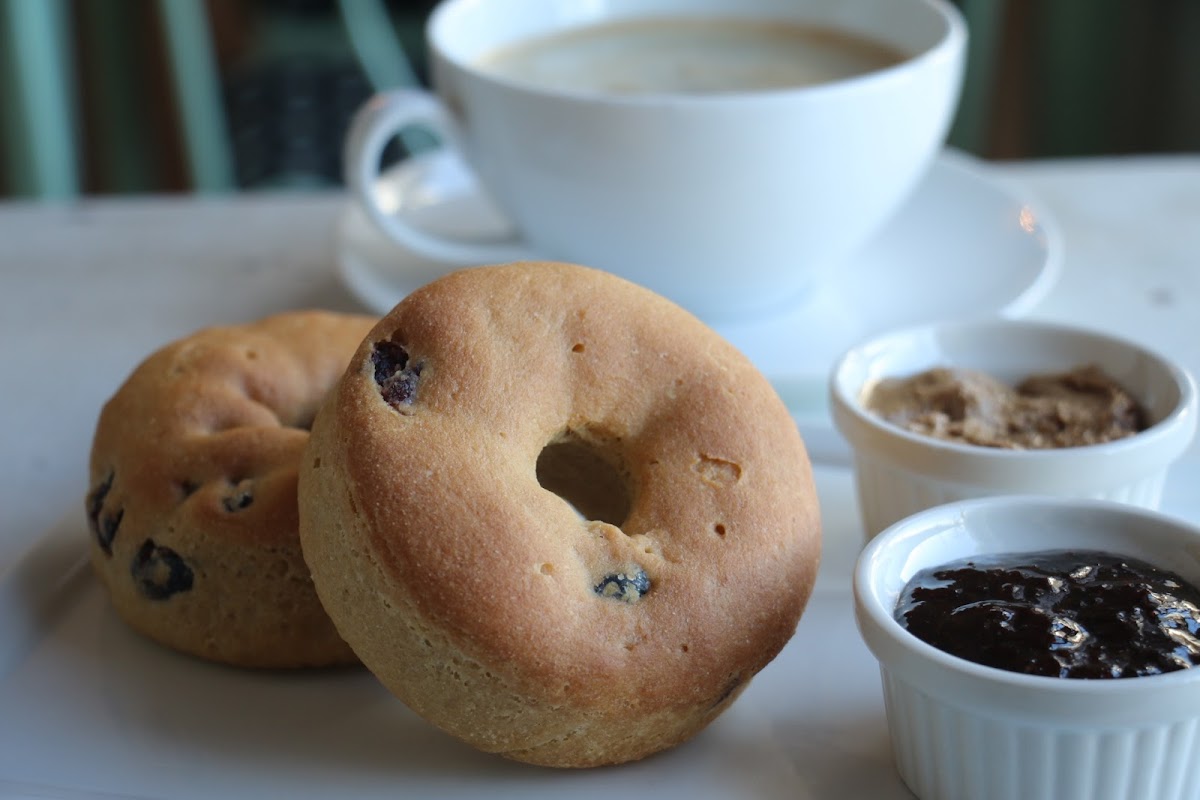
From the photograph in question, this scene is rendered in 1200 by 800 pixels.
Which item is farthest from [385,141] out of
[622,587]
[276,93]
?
[276,93]

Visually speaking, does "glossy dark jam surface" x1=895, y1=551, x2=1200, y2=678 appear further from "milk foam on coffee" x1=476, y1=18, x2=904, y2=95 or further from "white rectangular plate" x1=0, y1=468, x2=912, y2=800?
"milk foam on coffee" x1=476, y1=18, x2=904, y2=95

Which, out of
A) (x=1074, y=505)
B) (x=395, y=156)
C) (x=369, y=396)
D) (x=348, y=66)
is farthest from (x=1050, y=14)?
A: (x=369, y=396)

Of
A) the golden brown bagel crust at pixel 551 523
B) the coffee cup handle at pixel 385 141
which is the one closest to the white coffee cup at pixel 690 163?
the coffee cup handle at pixel 385 141

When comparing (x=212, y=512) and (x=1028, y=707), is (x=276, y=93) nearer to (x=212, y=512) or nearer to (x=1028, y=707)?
(x=212, y=512)

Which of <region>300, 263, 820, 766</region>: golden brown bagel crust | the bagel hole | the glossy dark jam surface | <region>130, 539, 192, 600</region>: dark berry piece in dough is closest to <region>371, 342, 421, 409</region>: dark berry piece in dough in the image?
<region>300, 263, 820, 766</region>: golden brown bagel crust

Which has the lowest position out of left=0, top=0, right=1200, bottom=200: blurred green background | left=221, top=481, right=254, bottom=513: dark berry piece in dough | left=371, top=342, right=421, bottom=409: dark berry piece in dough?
left=0, top=0, right=1200, bottom=200: blurred green background

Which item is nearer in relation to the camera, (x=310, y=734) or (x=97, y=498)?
(x=310, y=734)
